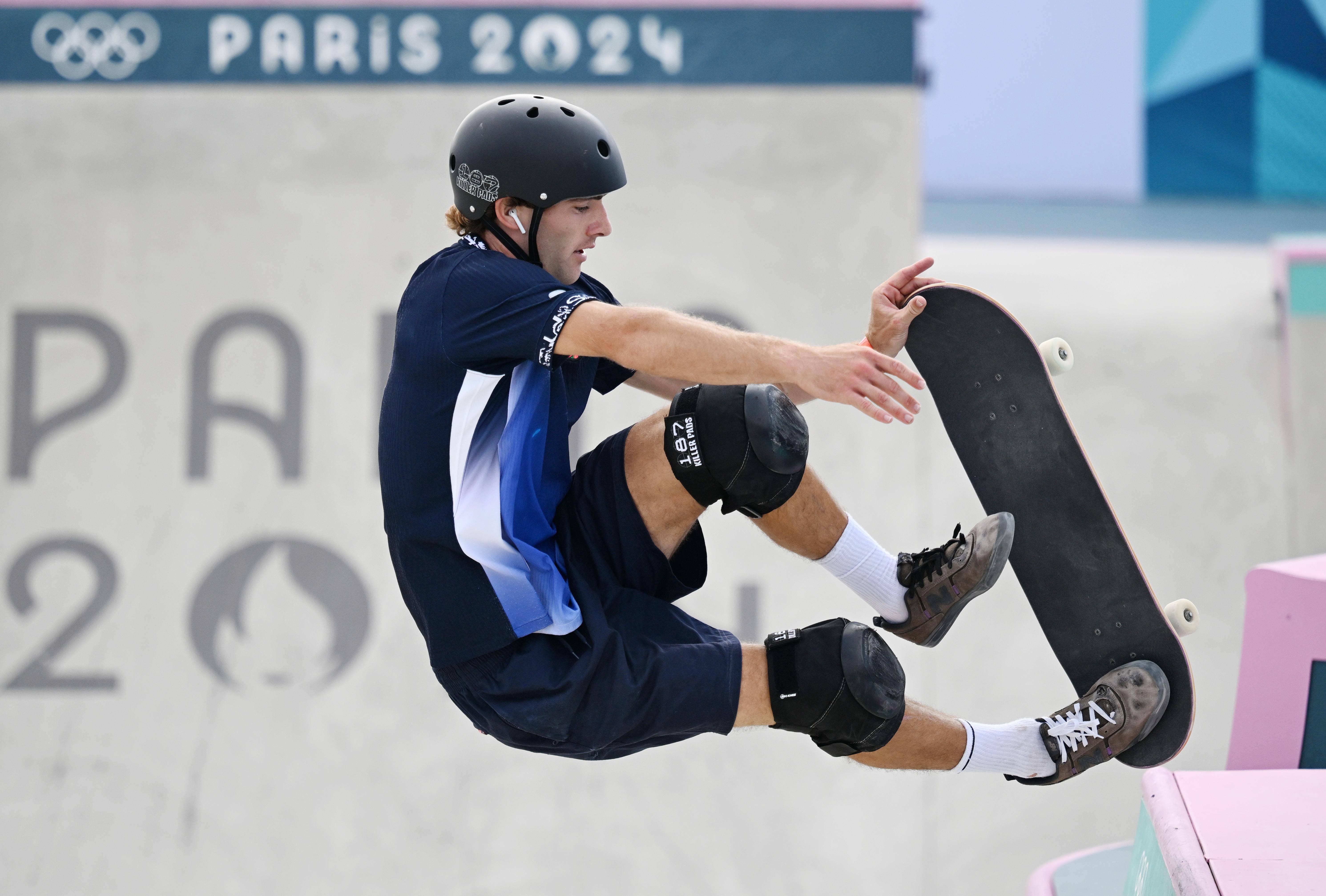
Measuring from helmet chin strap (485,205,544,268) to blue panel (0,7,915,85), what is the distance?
3561 millimetres

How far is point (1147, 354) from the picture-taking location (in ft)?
20.2

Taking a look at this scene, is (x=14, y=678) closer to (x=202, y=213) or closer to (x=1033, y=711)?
(x=202, y=213)

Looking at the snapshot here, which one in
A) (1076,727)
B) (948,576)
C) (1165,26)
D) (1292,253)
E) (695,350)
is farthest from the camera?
(1165,26)

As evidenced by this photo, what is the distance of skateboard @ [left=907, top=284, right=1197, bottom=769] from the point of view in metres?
2.95

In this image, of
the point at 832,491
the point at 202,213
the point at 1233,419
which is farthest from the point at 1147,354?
the point at 202,213

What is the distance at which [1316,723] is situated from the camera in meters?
2.94

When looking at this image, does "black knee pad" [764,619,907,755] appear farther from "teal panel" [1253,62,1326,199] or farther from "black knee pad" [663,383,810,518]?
"teal panel" [1253,62,1326,199]

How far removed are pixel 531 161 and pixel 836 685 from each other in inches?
48.2

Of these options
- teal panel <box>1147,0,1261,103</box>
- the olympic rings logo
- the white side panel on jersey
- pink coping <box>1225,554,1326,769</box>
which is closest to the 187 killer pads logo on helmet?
the white side panel on jersey

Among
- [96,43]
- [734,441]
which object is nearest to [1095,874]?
[734,441]

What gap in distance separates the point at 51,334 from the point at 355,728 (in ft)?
7.83

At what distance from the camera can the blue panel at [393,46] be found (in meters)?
5.87

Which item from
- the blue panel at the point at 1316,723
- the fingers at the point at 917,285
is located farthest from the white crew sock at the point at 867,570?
the blue panel at the point at 1316,723

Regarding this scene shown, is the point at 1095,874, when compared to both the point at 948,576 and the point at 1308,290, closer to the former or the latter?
the point at 948,576
